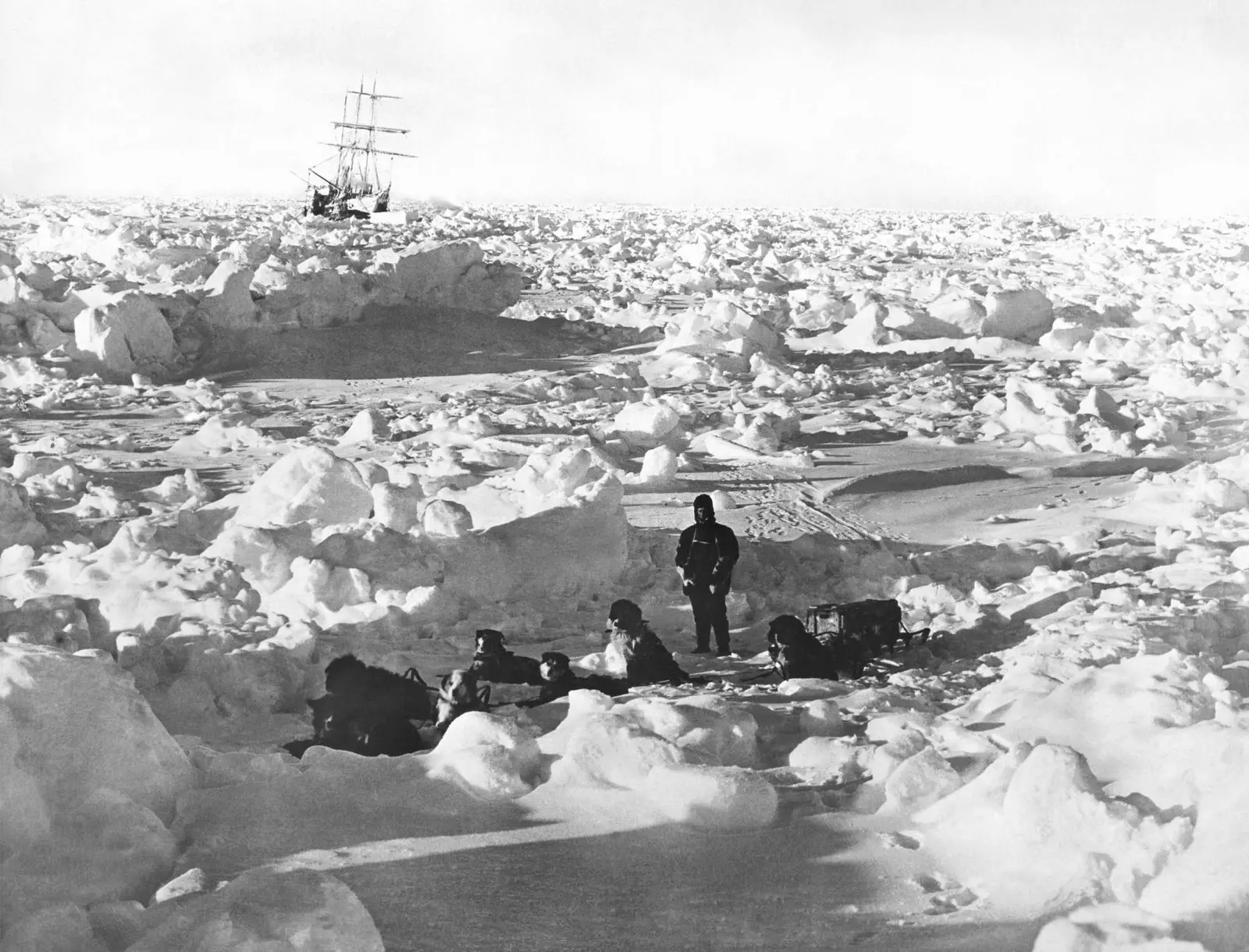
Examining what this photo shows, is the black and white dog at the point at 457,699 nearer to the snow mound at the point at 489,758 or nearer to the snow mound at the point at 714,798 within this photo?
the snow mound at the point at 489,758

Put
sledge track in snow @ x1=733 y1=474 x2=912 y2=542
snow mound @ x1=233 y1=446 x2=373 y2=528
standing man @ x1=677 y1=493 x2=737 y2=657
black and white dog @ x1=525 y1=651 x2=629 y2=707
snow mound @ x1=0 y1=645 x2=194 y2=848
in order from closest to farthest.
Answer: snow mound @ x1=0 y1=645 x2=194 y2=848
black and white dog @ x1=525 y1=651 x2=629 y2=707
standing man @ x1=677 y1=493 x2=737 y2=657
snow mound @ x1=233 y1=446 x2=373 y2=528
sledge track in snow @ x1=733 y1=474 x2=912 y2=542

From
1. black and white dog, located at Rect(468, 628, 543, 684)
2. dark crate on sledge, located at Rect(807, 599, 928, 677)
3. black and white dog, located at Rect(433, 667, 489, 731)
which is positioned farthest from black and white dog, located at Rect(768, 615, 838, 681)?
black and white dog, located at Rect(433, 667, 489, 731)

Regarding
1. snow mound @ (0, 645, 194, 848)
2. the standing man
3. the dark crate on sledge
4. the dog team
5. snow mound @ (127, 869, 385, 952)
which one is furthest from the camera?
the standing man

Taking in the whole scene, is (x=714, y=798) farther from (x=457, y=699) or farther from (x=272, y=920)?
(x=457, y=699)

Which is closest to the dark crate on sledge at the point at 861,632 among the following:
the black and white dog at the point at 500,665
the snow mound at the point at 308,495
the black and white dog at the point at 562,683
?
the black and white dog at the point at 562,683

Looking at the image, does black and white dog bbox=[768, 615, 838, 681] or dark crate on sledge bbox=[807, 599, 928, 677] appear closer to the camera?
black and white dog bbox=[768, 615, 838, 681]

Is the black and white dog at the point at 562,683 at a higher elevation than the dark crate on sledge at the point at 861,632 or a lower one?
lower

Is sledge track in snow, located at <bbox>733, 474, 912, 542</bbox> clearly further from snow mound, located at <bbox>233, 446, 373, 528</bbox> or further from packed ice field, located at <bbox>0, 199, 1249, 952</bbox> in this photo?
snow mound, located at <bbox>233, 446, 373, 528</bbox>

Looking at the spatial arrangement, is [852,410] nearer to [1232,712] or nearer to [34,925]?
[1232,712]
